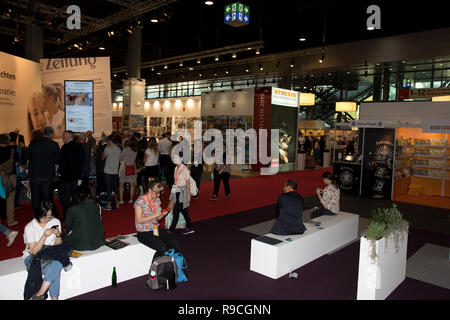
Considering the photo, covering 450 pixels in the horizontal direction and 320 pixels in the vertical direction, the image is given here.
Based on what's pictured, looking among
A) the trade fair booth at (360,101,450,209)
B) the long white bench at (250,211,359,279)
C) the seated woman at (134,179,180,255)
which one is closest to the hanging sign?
the trade fair booth at (360,101,450,209)

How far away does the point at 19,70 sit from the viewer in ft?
28.7

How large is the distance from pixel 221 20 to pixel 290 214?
11.3 meters

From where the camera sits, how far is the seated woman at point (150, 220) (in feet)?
12.4

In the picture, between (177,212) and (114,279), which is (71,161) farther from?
(114,279)

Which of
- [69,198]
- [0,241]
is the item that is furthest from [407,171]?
[0,241]

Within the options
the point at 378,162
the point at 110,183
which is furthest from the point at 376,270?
the point at 378,162

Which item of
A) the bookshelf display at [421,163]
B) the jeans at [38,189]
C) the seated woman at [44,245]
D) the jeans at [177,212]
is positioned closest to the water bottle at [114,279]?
the seated woman at [44,245]

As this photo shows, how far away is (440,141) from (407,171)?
1.14 meters

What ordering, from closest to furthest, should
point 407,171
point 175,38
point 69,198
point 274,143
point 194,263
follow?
point 194,263
point 69,198
point 407,171
point 274,143
point 175,38

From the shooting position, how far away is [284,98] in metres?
13.4

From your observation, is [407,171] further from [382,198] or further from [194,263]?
[194,263]

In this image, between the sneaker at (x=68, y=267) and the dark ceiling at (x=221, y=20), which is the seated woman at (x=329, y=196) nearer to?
the sneaker at (x=68, y=267)

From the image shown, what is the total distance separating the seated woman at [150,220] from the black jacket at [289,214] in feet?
4.33

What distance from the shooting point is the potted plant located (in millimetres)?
3285
